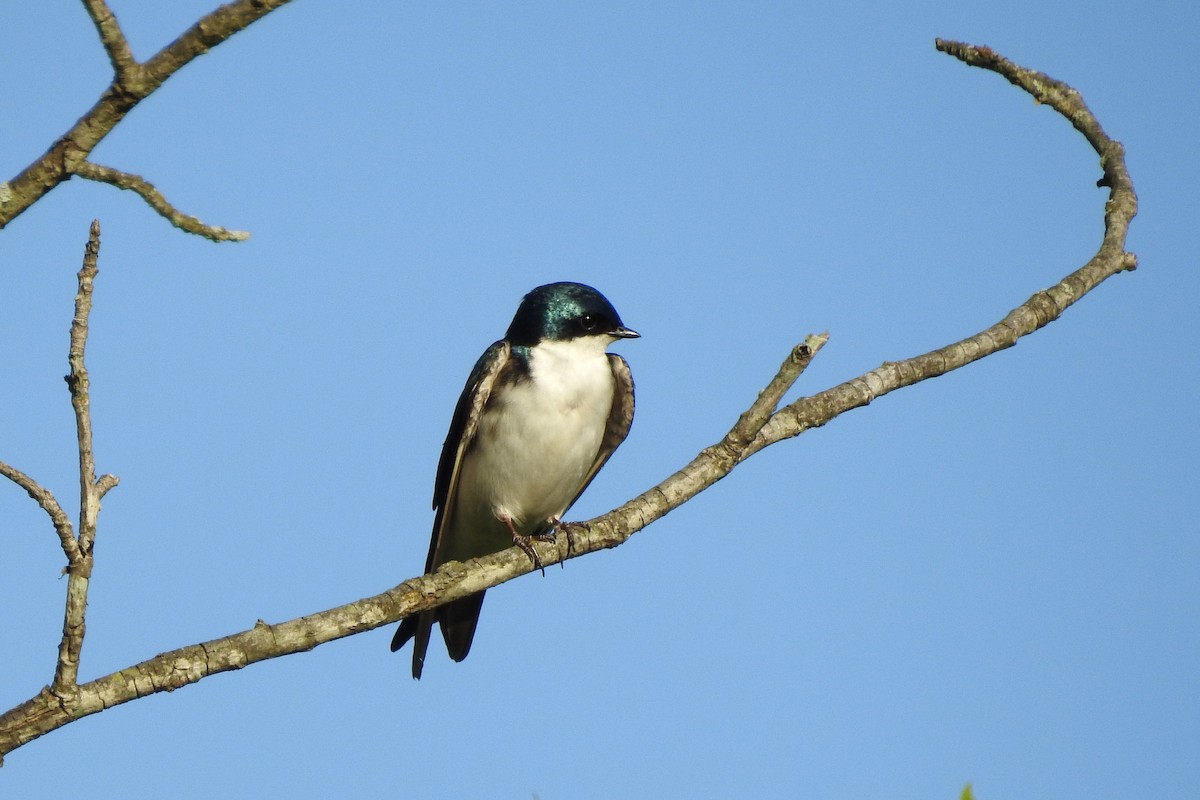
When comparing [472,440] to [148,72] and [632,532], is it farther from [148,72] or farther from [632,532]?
[148,72]

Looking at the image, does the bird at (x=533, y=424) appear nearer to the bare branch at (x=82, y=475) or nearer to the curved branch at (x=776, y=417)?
the curved branch at (x=776, y=417)

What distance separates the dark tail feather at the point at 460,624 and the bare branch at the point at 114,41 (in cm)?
564

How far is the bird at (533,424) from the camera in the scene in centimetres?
785

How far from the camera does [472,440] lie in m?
8.03

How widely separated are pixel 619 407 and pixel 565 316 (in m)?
0.67

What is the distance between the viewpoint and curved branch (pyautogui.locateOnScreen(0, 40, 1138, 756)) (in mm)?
4160

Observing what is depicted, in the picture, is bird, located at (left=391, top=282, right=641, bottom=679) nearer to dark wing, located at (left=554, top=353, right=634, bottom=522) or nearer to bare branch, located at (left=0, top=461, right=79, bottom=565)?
dark wing, located at (left=554, top=353, right=634, bottom=522)

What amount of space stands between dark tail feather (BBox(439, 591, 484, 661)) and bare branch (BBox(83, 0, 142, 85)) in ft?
18.5

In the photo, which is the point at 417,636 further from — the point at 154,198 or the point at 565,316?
the point at 154,198

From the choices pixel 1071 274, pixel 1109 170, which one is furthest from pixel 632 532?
pixel 1109 170

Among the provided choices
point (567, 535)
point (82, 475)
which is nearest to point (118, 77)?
point (82, 475)

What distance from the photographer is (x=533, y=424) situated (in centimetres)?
781

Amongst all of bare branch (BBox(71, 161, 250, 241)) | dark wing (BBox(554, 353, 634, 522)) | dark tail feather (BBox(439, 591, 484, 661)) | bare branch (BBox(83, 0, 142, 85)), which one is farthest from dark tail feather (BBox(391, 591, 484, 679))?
bare branch (BBox(83, 0, 142, 85))

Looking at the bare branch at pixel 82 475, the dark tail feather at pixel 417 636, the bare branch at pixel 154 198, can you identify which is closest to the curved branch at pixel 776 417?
the bare branch at pixel 82 475
